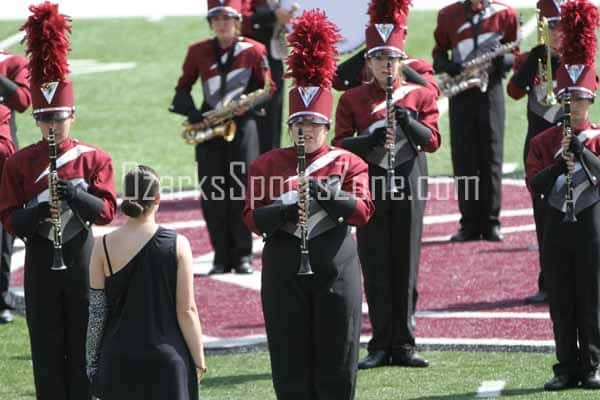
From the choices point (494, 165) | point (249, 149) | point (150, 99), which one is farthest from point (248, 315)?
point (150, 99)

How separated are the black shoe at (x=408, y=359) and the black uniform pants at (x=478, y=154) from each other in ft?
12.3

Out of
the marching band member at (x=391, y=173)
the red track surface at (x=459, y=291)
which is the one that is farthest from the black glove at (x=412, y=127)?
the red track surface at (x=459, y=291)

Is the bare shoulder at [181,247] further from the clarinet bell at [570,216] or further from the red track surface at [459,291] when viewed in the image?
the red track surface at [459,291]

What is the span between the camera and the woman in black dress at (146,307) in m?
7.60

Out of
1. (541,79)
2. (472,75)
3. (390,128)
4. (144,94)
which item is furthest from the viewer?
(144,94)

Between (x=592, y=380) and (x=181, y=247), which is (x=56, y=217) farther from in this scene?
(x=592, y=380)

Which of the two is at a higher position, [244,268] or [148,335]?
[148,335]

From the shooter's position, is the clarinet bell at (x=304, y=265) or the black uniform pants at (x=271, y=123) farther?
the black uniform pants at (x=271, y=123)

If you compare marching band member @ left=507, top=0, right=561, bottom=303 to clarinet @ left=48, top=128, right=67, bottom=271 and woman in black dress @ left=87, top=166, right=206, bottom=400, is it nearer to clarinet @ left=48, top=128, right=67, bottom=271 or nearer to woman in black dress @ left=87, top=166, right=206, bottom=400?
clarinet @ left=48, top=128, right=67, bottom=271

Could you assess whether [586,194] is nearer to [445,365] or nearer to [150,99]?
[445,365]

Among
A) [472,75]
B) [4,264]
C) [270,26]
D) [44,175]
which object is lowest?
[4,264]

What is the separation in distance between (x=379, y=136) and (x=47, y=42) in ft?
6.59

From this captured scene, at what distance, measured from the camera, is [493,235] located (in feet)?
46.1

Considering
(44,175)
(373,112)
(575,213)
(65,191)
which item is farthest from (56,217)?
(575,213)
